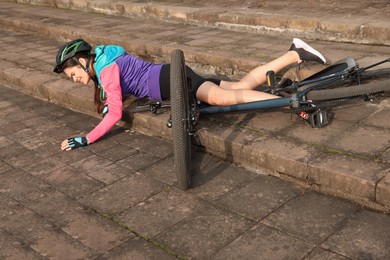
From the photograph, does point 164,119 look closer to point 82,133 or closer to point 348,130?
point 82,133

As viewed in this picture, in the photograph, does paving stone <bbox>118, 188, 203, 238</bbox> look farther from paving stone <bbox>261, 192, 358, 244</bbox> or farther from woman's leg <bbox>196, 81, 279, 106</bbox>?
woman's leg <bbox>196, 81, 279, 106</bbox>

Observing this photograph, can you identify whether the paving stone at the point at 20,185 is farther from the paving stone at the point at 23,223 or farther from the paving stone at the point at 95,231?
the paving stone at the point at 95,231

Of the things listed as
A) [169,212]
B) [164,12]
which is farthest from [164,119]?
[164,12]

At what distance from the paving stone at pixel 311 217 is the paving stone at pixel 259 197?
0.07m

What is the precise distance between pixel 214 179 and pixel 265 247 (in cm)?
95

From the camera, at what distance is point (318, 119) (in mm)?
3838

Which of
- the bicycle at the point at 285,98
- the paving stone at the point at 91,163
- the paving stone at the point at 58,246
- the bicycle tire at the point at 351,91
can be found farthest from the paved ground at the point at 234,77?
the paving stone at the point at 58,246

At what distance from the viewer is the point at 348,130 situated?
12.5ft

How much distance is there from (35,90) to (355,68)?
4008mm

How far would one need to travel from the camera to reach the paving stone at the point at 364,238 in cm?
267

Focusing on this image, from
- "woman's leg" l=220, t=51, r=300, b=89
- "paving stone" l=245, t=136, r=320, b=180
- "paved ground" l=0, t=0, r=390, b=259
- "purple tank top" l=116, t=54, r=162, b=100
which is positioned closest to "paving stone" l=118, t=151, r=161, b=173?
"paved ground" l=0, t=0, r=390, b=259

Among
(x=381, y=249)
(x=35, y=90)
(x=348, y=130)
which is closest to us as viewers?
(x=381, y=249)

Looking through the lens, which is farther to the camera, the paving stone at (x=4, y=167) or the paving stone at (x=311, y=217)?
the paving stone at (x=4, y=167)

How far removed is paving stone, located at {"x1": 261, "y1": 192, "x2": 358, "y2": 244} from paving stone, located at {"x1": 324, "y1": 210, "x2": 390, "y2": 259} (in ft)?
0.19
